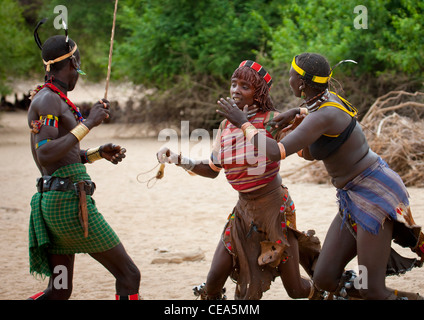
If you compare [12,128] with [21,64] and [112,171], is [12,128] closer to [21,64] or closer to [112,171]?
[21,64]

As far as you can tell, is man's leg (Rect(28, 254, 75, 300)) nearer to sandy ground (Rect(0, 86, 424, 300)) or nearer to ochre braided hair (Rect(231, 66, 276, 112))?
sandy ground (Rect(0, 86, 424, 300))

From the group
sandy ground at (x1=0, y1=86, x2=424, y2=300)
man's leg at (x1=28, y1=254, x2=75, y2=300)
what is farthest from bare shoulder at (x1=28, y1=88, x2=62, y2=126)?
sandy ground at (x1=0, y1=86, x2=424, y2=300)

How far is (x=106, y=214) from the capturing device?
829cm

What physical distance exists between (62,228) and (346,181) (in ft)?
6.14

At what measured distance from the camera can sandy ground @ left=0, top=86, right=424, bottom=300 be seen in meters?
5.08

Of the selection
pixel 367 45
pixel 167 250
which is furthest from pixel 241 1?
pixel 167 250

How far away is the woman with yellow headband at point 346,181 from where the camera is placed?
3.38 m

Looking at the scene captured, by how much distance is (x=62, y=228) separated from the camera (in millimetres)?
3564

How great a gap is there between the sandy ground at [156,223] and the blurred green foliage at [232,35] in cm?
307

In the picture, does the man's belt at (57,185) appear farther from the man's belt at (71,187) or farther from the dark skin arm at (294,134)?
the dark skin arm at (294,134)

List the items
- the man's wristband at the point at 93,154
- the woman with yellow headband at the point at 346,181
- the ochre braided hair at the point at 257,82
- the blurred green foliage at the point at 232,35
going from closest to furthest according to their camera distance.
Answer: the woman with yellow headband at the point at 346,181 → the ochre braided hair at the point at 257,82 → the man's wristband at the point at 93,154 → the blurred green foliage at the point at 232,35

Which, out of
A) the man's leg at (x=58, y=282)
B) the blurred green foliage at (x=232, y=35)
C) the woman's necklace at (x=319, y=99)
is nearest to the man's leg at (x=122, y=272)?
the man's leg at (x=58, y=282)

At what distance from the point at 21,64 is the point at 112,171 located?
362 inches
